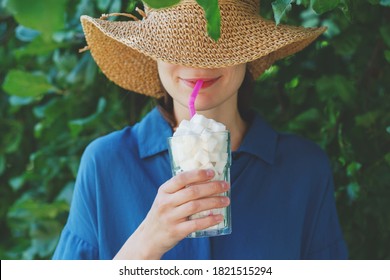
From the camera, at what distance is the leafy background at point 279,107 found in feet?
6.05

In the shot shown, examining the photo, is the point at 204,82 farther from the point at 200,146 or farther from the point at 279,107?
the point at 279,107

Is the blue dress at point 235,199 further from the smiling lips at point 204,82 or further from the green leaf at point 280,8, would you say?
the green leaf at point 280,8

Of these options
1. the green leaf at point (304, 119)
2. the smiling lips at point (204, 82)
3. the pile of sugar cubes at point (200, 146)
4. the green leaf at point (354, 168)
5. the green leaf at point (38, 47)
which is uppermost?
the green leaf at point (38, 47)

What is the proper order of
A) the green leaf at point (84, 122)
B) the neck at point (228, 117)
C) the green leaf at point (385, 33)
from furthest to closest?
the green leaf at point (84, 122), the green leaf at point (385, 33), the neck at point (228, 117)

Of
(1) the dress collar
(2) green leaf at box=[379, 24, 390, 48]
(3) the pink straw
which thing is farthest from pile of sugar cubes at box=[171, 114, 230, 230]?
(2) green leaf at box=[379, 24, 390, 48]

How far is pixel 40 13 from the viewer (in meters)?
0.49

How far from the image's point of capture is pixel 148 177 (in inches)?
61.3

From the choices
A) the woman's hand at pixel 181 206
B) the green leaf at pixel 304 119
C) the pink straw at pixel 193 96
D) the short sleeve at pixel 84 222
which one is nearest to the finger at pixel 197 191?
the woman's hand at pixel 181 206

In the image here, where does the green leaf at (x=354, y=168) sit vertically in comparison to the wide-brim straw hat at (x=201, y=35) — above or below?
below

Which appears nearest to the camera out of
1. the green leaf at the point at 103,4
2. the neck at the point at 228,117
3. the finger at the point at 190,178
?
the finger at the point at 190,178

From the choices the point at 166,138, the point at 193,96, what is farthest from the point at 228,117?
the point at 193,96

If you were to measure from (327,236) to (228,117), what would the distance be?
36cm

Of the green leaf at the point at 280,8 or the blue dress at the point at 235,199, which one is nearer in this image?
the green leaf at the point at 280,8

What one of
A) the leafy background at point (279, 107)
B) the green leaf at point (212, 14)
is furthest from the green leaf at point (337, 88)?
the green leaf at point (212, 14)
